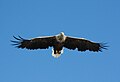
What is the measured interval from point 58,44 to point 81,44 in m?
1.59

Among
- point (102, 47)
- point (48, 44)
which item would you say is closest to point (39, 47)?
point (48, 44)

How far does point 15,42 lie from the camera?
3844 cm

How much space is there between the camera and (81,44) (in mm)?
39406

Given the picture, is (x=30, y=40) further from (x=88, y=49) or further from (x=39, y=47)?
(x=88, y=49)

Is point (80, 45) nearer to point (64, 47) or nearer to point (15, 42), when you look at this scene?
point (64, 47)

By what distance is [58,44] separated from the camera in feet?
126

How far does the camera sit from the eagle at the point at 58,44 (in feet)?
126

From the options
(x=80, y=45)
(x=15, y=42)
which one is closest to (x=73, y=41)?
(x=80, y=45)

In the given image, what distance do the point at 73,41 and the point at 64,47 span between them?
620mm

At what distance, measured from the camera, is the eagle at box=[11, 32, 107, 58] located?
126 ft

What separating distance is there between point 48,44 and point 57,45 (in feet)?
2.01

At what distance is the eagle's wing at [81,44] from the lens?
1534 inches

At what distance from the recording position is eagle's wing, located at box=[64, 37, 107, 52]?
128 feet

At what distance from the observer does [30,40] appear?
3884cm
